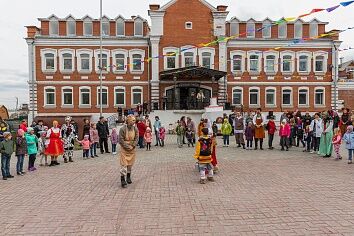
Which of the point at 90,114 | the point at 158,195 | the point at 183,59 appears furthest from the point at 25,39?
the point at 158,195

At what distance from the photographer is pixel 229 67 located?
3625 centimetres

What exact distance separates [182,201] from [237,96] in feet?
99.0

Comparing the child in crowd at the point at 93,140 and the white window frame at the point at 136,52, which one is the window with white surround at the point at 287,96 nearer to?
the white window frame at the point at 136,52

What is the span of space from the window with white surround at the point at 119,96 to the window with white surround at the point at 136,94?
989mm

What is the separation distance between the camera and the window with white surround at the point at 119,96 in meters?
36.0

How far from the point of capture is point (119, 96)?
36188mm

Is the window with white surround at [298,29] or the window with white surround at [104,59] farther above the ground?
the window with white surround at [298,29]

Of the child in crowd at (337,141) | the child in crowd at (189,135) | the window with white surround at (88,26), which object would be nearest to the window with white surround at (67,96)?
the window with white surround at (88,26)

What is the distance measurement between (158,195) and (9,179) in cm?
519

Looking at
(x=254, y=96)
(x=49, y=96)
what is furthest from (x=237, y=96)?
(x=49, y=96)

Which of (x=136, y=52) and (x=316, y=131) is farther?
(x=136, y=52)

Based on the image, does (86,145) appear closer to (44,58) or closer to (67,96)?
(67,96)

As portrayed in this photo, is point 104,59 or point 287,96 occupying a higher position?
point 104,59

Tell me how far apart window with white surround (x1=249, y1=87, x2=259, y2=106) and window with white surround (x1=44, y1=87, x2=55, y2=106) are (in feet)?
68.8
